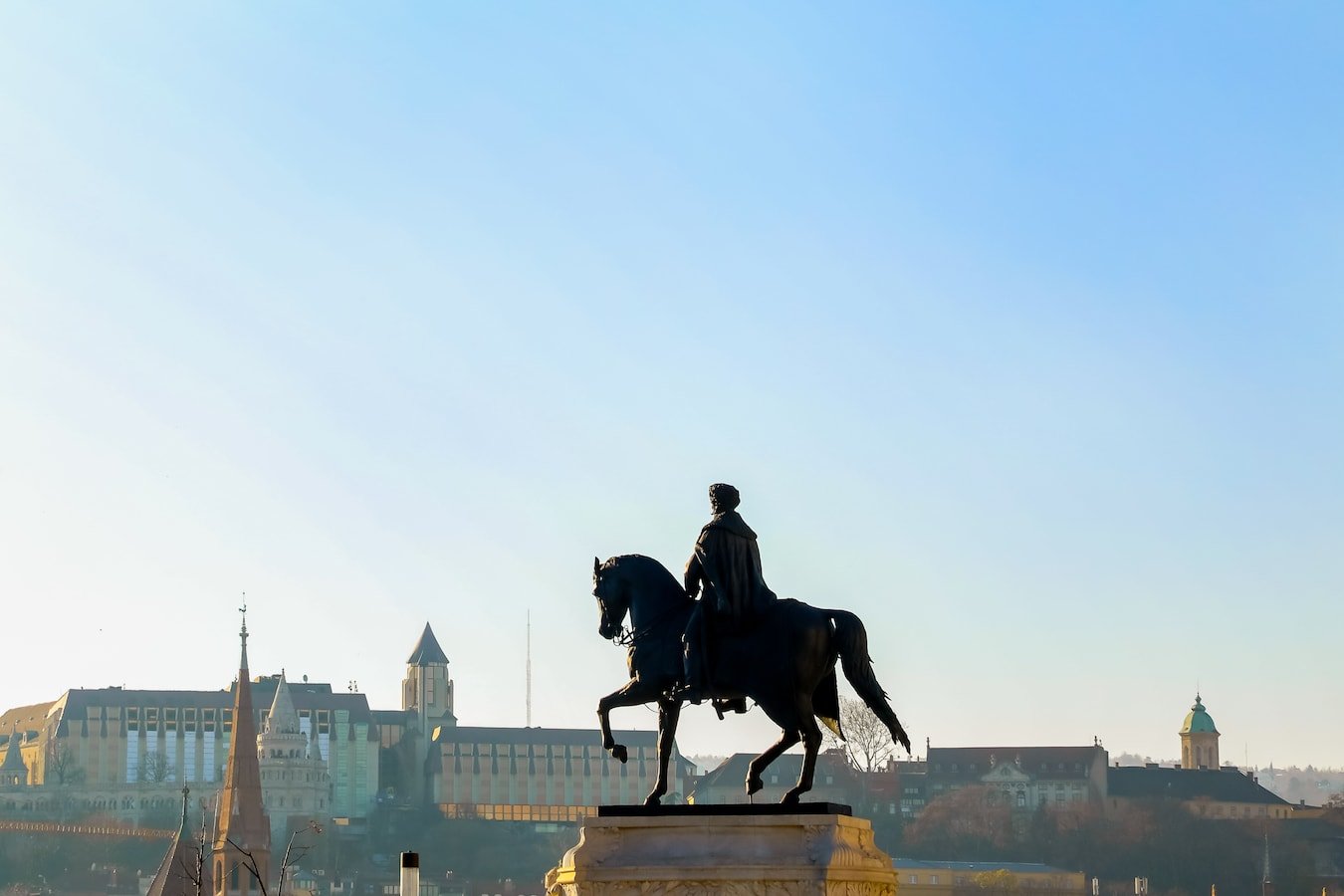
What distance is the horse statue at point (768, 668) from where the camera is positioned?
19875mm

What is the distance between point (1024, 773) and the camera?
7407 inches

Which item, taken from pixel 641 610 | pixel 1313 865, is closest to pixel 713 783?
pixel 1313 865

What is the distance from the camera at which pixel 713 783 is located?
181375 mm

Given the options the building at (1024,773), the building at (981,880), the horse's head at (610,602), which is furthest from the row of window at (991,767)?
the horse's head at (610,602)

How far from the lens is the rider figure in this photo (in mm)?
19969

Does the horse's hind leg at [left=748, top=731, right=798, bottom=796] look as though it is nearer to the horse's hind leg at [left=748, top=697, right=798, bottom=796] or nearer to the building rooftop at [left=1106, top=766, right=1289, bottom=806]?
the horse's hind leg at [left=748, top=697, right=798, bottom=796]

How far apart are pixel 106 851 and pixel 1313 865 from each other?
3196 inches

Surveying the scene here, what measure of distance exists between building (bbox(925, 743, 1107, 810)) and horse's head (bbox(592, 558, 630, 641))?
539 feet

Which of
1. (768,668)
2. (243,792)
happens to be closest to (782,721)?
(768,668)

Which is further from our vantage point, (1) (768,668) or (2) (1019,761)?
(2) (1019,761)

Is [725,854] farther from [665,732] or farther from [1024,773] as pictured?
[1024,773]

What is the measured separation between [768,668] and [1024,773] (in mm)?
171249

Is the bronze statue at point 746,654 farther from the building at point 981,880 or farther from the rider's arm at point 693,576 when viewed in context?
the building at point 981,880

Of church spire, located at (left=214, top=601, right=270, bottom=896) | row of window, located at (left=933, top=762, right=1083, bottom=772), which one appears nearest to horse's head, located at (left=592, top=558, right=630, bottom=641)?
church spire, located at (left=214, top=601, right=270, bottom=896)
